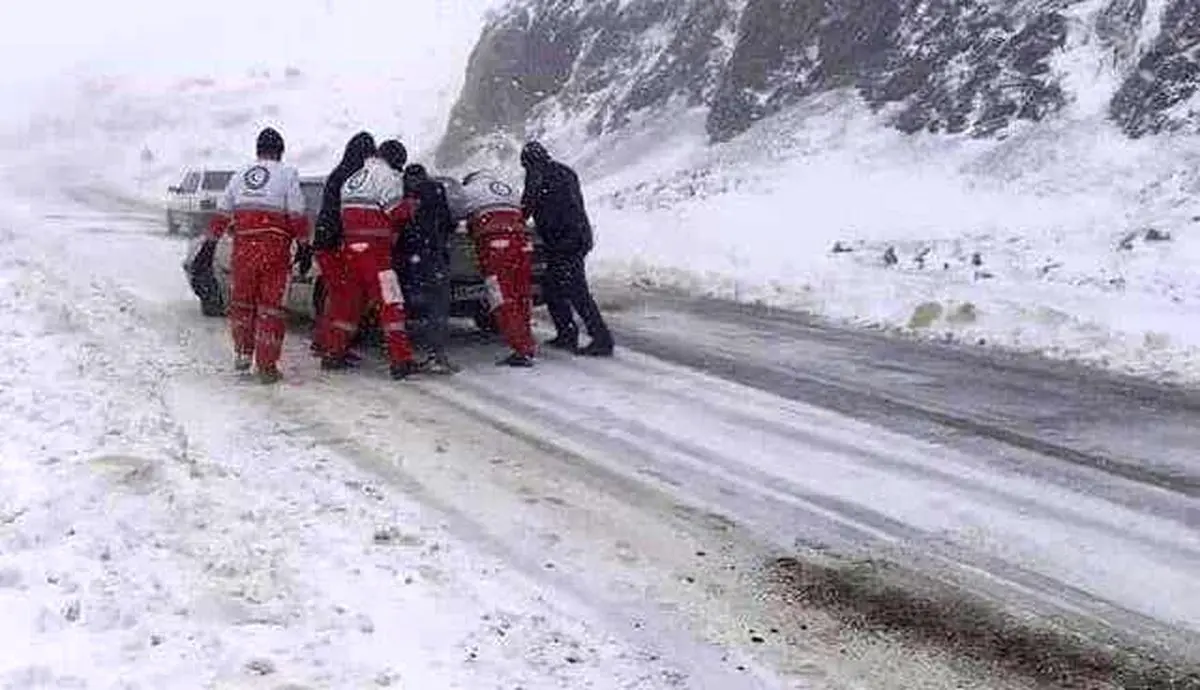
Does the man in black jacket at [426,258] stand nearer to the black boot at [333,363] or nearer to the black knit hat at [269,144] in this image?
the black boot at [333,363]

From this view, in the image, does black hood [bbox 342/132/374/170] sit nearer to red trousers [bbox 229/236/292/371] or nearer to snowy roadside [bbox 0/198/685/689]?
red trousers [bbox 229/236/292/371]

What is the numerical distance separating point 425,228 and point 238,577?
5.37 metres

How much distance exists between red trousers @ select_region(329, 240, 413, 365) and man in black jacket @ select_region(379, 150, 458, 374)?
0.54ft

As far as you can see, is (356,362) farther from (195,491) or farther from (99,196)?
(99,196)

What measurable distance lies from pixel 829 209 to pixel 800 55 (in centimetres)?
646

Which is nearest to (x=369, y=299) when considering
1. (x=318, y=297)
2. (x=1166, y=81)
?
(x=318, y=297)

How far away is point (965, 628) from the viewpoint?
495 cm

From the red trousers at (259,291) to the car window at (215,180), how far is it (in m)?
16.2

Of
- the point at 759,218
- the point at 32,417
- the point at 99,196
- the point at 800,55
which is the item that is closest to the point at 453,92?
the point at 99,196

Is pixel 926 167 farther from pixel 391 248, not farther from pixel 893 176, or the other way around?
pixel 391 248

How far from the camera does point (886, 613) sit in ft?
16.8

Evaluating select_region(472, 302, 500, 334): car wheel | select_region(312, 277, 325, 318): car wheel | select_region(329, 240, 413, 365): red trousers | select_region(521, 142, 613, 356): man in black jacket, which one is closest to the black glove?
select_region(312, 277, 325, 318): car wheel

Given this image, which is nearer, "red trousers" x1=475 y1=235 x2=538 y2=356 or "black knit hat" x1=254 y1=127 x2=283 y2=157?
"black knit hat" x1=254 y1=127 x2=283 y2=157

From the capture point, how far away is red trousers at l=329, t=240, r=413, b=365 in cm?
987
